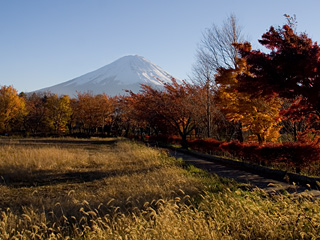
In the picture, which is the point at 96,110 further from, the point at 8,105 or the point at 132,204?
the point at 132,204

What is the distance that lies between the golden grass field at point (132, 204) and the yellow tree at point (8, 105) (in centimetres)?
3455

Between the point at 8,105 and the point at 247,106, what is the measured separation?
137 feet

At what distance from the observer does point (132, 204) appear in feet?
16.4

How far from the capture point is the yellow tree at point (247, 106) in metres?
12.5

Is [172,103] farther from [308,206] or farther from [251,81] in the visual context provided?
[308,206]

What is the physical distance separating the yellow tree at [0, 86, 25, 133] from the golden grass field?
34.6 meters

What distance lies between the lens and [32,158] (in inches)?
460

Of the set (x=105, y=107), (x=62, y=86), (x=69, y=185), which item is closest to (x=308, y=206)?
(x=69, y=185)

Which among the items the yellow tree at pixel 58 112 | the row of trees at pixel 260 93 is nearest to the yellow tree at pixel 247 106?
the row of trees at pixel 260 93

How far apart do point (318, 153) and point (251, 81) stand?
3274mm

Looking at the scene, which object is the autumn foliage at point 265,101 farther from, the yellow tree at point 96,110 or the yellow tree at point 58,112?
the yellow tree at point 58,112

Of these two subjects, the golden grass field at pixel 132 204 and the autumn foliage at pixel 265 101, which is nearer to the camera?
the golden grass field at pixel 132 204

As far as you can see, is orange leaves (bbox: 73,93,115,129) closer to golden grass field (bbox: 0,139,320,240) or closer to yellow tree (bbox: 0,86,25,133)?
yellow tree (bbox: 0,86,25,133)

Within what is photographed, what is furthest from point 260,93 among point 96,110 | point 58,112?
point 58,112
